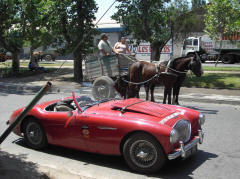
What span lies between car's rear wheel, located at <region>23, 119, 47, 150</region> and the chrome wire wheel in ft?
6.50

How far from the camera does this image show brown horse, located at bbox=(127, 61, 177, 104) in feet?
33.4

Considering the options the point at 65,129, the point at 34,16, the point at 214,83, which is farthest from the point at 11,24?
the point at 65,129

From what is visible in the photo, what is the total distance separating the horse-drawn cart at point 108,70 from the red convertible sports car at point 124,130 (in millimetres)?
4262

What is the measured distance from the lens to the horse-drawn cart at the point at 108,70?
35.0 ft

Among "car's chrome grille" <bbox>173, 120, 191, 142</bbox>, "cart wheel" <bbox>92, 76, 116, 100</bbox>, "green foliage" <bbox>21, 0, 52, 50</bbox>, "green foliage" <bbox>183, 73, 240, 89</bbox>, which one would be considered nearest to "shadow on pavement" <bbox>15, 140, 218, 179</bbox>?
"car's chrome grille" <bbox>173, 120, 191, 142</bbox>

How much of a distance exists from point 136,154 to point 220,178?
4.46 ft

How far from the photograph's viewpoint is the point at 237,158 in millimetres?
5926

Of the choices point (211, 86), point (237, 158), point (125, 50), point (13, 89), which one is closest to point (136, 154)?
point (237, 158)

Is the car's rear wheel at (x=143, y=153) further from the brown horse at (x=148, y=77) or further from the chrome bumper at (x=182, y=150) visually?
the brown horse at (x=148, y=77)

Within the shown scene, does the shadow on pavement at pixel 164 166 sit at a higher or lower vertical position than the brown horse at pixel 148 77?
lower

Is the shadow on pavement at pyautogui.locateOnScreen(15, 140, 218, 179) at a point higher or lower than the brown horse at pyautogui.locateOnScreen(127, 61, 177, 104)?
lower

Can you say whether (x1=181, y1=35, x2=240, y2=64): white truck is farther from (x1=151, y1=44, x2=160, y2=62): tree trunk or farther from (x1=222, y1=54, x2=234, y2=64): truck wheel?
(x1=151, y1=44, x2=160, y2=62): tree trunk

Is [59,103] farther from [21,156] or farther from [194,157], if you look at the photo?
[194,157]

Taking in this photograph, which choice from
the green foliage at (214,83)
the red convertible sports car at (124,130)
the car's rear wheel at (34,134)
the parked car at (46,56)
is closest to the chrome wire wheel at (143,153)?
the red convertible sports car at (124,130)
